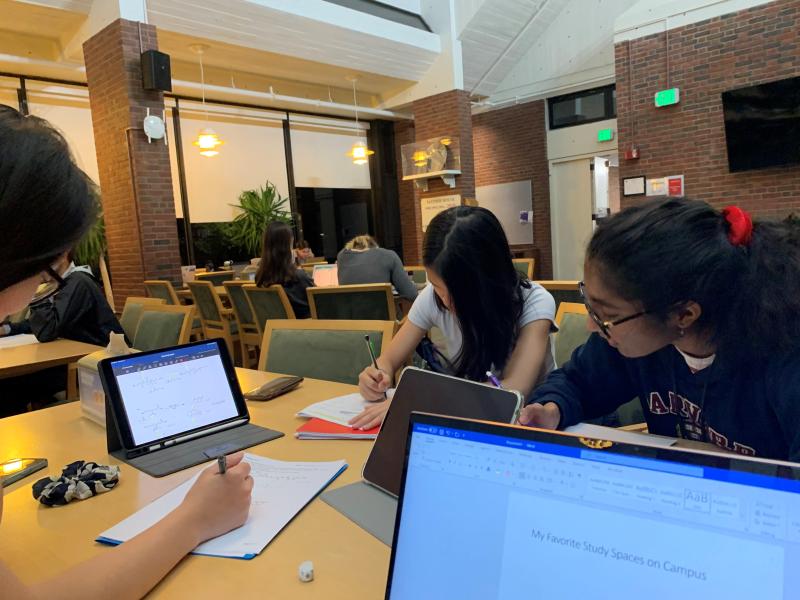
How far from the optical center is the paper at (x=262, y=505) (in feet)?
2.81

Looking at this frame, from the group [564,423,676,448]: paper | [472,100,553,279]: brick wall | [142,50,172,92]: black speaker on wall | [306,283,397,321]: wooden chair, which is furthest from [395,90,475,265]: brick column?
[564,423,676,448]: paper

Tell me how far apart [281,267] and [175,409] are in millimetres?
2670

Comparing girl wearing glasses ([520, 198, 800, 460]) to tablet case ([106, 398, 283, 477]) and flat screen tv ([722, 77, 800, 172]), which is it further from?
flat screen tv ([722, 77, 800, 172])

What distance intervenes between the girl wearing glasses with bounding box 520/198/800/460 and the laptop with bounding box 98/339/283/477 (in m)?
0.72

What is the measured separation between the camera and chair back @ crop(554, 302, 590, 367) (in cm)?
180

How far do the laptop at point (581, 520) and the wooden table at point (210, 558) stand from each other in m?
0.23

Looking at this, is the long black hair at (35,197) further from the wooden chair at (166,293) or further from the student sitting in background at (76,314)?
the wooden chair at (166,293)

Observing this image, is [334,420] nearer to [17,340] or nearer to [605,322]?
[605,322]

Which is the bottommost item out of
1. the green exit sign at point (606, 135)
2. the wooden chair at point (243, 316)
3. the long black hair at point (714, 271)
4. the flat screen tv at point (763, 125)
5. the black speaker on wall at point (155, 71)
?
the wooden chair at point (243, 316)

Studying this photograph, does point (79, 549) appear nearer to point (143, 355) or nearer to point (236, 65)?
point (143, 355)

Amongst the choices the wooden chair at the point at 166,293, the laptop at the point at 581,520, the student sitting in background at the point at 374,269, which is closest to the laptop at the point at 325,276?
the student sitting in background at the point at 374,269

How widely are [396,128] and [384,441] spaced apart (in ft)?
29.4

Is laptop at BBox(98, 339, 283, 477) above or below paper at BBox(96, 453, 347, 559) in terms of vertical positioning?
above

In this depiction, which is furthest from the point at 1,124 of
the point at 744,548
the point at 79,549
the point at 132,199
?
the point at 132,199
